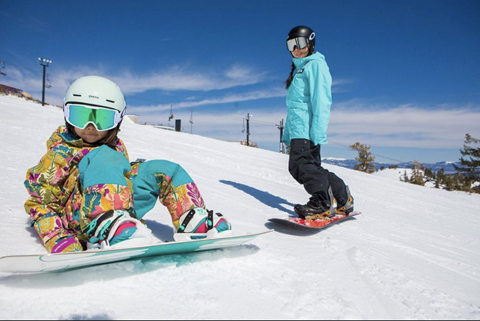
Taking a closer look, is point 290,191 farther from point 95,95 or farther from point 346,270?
point 95,95

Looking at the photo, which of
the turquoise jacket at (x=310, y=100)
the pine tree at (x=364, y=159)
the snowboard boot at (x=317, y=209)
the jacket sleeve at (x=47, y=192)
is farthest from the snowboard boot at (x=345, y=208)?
the pine tree at (x=364, y=159)

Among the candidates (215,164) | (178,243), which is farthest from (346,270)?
(215,164)

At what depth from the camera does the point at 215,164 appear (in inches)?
259

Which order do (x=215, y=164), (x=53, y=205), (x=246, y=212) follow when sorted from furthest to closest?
1. (x=215, y=164)
2. (x=246, y=212)
3. (x=53, y=205)

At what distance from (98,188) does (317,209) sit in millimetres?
1935

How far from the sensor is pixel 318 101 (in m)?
2.89

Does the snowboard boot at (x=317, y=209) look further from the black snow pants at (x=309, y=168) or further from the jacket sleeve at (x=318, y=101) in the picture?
the jacket sleeve at (x=318, y=101)

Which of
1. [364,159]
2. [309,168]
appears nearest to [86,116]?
[309,168]

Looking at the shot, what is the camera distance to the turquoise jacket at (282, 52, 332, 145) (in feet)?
9.52

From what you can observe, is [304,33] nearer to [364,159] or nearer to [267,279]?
[267,279]

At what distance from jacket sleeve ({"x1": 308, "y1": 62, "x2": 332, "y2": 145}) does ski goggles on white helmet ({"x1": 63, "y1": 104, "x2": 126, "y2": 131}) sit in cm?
185

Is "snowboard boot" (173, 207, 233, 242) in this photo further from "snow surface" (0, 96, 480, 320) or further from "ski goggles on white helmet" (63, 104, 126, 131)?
"ski goggles on white helmet" (63, 104, 126, 131)

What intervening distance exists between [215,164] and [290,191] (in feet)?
6.82

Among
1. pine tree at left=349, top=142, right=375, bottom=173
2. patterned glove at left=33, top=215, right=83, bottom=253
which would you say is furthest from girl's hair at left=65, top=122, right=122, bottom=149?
pine tree at left=349, top=142, right=375, bottom=173
